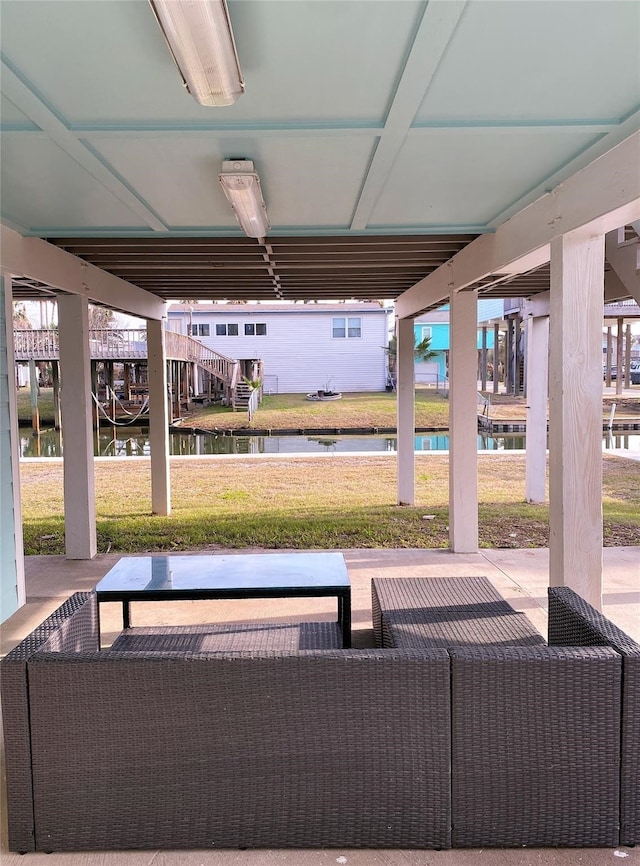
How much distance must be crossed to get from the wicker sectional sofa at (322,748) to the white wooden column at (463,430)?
401 centimetres

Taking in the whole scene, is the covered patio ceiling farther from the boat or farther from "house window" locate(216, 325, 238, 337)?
"house window" locate(216, 325, 238, 337)

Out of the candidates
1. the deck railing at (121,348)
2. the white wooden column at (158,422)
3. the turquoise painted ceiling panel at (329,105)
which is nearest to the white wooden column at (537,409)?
the white wooden column at (158,422)

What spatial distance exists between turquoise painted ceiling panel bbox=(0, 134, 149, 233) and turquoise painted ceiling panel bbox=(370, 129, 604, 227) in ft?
5.14

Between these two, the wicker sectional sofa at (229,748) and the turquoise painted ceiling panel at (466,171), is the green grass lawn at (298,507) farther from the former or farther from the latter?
the wicker sectional sofa at (229,748)

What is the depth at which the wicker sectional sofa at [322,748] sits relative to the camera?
210cm

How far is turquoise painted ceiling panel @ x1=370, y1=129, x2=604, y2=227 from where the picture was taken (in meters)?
2.99

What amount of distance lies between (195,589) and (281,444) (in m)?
14.5

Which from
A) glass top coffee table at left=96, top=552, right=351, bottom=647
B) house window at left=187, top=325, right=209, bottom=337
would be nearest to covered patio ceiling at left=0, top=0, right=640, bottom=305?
glass top coffee table at left=96, top=552, right=351, bottom=647

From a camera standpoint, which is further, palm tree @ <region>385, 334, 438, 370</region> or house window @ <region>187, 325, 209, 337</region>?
palm tree @ <region>385, 334, 438, 370</region>

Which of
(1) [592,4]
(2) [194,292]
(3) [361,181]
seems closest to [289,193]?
(3) [361,181]

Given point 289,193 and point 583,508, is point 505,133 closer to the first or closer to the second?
point 289,193

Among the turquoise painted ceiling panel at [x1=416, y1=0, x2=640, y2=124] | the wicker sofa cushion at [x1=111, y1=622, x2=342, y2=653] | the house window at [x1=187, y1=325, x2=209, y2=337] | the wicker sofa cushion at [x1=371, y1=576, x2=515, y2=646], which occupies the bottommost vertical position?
the wicker sofa cushion at [x1=111, y1=622, x2=342, y2=653]

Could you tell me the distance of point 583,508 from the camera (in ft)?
11.6

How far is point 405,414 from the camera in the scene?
29.1ft
